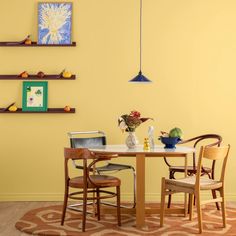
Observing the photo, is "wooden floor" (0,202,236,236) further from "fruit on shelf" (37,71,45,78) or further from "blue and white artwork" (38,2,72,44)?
"blue and white artwork" (38,2,72,44)

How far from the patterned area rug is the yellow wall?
85 cm

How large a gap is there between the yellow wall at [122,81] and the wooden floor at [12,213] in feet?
0.67

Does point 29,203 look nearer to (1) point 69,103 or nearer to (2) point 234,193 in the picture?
(1) point 69,103

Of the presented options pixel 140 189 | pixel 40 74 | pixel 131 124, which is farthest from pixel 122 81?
pixel 140 189

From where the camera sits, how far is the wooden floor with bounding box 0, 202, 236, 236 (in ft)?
13.6

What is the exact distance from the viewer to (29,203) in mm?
5422

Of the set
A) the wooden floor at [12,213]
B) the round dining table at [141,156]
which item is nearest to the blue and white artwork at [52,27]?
the round dining table at [141,156]

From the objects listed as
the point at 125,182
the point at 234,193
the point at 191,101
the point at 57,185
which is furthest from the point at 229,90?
the point at 57,185

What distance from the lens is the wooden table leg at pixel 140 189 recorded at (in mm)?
4270

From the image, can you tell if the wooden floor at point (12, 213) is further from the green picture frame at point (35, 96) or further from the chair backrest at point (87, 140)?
the green picture frame at point (35, 96)

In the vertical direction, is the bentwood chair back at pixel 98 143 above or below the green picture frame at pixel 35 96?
below

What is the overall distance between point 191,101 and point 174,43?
2.31 feet

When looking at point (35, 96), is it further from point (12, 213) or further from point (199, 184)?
point (199, 184)

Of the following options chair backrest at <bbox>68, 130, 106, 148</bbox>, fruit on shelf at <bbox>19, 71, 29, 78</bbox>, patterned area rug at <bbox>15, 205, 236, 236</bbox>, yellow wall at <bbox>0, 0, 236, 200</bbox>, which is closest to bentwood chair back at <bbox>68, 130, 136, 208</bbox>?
chair backrest at <bbox>68, 130, 106, 148</bbox>
